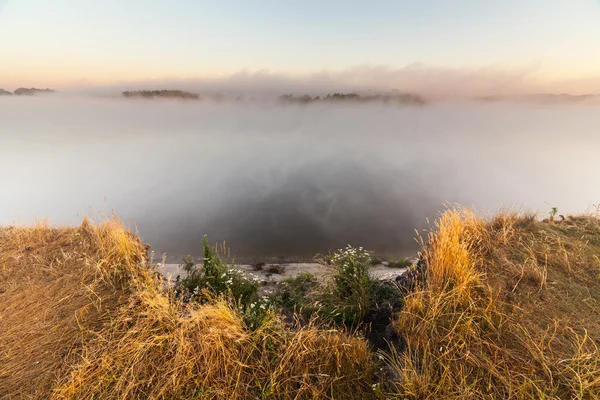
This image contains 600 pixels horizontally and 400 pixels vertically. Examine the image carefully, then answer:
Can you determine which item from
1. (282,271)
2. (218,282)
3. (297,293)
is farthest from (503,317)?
(282,271)

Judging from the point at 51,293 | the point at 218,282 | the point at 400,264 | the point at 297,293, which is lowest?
the point at 400,264

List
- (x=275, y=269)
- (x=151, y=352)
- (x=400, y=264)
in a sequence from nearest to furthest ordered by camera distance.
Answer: (x=151, y=352) < (x=275, y=269) < (x=400, y=264)

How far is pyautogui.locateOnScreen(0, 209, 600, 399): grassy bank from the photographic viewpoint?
3865 millimetres

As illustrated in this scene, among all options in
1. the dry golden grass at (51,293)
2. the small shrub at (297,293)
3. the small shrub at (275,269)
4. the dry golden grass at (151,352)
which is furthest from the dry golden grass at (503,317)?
the small shrub at (275,269)

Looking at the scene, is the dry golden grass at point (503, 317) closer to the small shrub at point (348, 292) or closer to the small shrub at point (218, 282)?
the small shrub at point (348, 292)

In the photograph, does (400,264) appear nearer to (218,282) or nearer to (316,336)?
(218,282)

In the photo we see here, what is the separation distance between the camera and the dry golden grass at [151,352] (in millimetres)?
3918

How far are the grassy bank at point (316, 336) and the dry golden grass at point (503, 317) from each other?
21 mm

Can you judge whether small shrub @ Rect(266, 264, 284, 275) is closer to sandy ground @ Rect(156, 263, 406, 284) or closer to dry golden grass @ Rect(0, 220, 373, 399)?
sandy ground @ Rect(156, 263, 406, 284)

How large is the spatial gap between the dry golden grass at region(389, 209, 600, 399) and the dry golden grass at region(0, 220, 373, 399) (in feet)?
3.15

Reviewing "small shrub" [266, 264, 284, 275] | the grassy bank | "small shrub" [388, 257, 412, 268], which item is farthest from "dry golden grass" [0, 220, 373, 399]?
"small shrub" [388, 257, 412, 268]

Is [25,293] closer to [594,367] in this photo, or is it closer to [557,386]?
[557,386]

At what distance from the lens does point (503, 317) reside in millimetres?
4570

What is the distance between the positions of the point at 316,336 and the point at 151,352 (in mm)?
2307
